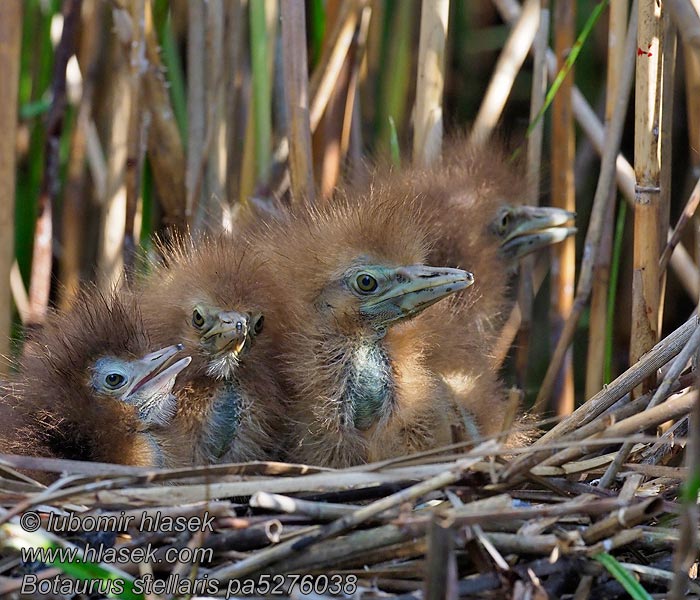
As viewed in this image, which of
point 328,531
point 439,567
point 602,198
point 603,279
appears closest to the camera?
point 439,567

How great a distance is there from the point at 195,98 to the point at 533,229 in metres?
0.87

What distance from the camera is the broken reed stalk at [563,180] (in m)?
2.29

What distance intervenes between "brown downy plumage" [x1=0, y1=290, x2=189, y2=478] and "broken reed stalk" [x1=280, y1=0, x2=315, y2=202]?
50 cm

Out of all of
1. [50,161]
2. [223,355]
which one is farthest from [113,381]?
[50,161]

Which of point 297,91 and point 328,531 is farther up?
point 297,91

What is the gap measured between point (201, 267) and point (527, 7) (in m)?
1.02

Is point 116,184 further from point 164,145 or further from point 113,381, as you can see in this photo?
point 113,381

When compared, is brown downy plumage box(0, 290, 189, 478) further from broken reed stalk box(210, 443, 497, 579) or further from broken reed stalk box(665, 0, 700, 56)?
broken reed stalk box(665, 0, 700, 56)

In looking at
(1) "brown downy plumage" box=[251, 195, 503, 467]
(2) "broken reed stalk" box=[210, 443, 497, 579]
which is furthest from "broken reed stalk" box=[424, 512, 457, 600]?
(1) "brown downy plumage" box=[251, 195, 503, 467]

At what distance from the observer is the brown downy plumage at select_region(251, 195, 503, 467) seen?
6.42 ft

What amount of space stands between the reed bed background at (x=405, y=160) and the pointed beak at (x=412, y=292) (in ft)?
1.03

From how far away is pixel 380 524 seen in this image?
1417mm

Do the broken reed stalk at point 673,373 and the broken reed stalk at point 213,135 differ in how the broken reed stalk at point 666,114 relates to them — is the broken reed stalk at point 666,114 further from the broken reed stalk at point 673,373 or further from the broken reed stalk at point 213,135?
the broken reed stalk at point 213,135

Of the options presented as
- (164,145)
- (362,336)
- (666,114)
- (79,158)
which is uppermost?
(79,158)
